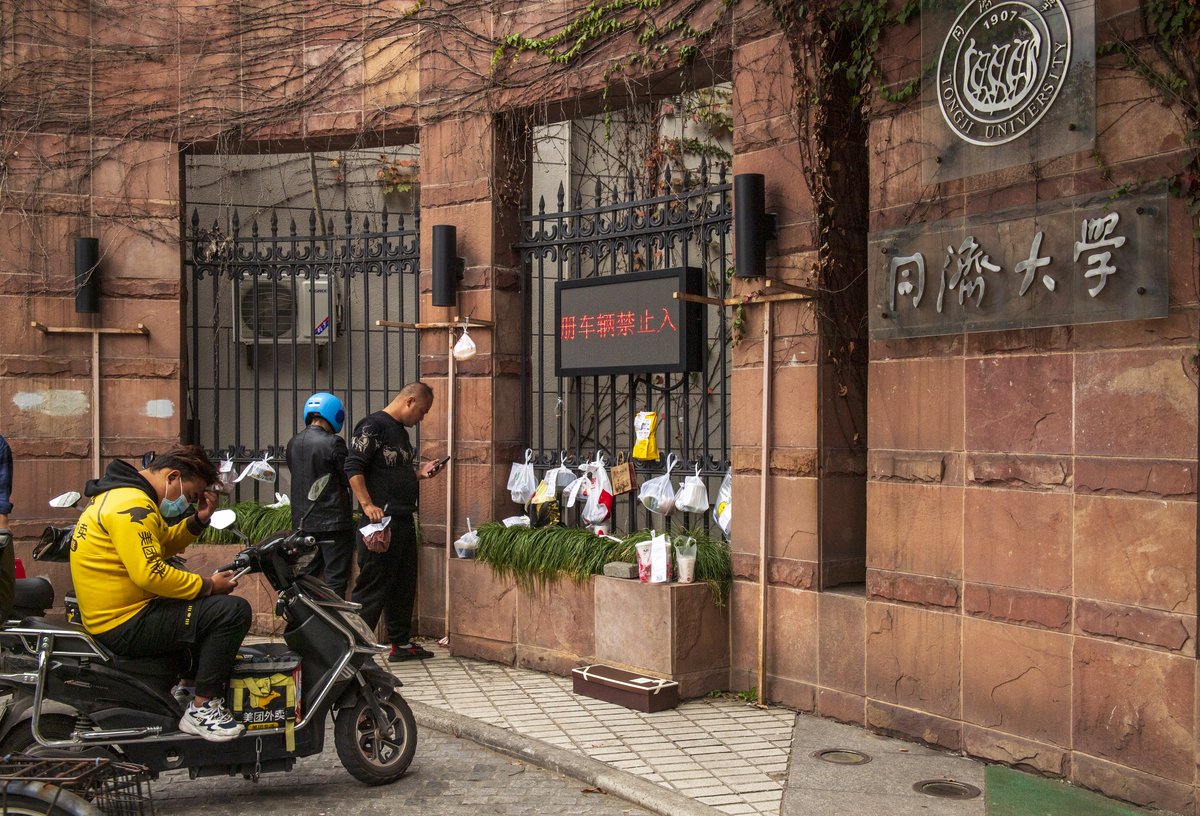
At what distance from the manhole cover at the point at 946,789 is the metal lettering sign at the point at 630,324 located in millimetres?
3213

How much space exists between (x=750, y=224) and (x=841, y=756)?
3.12 metres

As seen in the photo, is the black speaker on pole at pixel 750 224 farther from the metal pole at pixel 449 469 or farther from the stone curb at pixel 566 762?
the stone curb at pixel 566 762

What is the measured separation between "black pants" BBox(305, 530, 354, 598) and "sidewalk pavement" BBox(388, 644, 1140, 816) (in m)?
1.01

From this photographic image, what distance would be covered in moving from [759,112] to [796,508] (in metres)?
2.50

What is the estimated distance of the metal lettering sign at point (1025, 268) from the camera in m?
5.46

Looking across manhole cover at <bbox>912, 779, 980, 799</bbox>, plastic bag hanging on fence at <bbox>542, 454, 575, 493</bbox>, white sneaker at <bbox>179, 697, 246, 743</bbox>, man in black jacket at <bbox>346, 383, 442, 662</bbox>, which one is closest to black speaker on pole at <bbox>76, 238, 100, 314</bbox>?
man in black jacket at <bbox>346, 383, 442, 662</bbox>

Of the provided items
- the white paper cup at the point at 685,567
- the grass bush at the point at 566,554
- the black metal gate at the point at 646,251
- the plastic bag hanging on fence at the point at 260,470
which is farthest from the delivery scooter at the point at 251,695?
the plastic bag hanging on fence at the point at 260,470

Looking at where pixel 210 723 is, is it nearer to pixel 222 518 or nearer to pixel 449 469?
pixel 222 518

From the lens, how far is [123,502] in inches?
213

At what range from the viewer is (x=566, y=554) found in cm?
826

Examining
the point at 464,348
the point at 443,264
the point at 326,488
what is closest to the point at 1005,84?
the point at 464,348

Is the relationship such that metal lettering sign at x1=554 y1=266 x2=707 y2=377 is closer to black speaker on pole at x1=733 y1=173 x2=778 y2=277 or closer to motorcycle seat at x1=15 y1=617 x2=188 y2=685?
black speaker on pole at x1=733 y1=173 x2=778 y2=277

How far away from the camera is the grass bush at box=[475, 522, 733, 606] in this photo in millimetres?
7727

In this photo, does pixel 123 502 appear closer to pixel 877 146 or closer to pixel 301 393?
pixel 877 146
